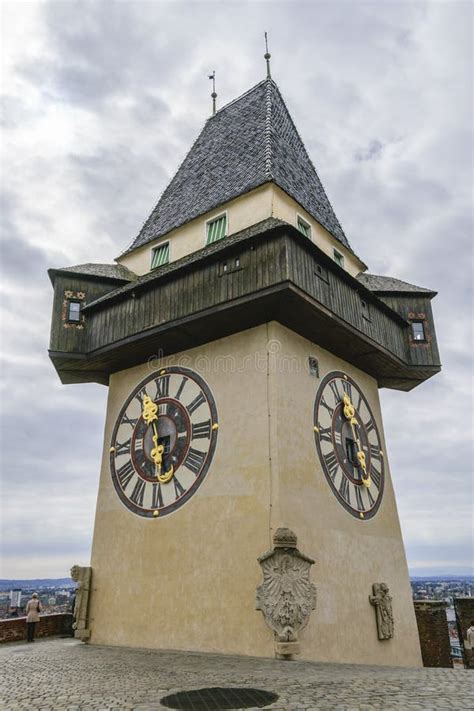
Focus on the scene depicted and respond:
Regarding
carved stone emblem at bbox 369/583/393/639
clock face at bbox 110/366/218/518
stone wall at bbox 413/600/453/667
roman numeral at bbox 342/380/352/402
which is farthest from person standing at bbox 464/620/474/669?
clock face at bbox 110/366/218/518

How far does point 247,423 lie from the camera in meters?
9.68

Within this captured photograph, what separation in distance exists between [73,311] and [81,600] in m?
5.91

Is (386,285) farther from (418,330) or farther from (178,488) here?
(178,488)

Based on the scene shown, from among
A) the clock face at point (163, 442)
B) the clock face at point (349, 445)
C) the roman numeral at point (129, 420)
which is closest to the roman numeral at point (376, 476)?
the clock face at point (349, 445)

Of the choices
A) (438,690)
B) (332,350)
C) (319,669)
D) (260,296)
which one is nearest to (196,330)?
(260,296)

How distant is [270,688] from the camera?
5656 millimetres

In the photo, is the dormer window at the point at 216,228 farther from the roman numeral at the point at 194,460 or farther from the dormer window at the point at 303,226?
the roman numeral at the point at 194,460

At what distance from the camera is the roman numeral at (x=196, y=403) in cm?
1060

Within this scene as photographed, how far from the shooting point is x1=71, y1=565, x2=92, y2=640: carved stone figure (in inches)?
421

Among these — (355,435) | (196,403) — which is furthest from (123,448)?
(355,435)

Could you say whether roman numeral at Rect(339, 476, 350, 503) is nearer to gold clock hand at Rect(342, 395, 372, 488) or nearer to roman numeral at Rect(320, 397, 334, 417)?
gold clock hand at Rect(342, 395, 372, 488)

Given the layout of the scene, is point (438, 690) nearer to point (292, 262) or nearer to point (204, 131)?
point (292, 262)

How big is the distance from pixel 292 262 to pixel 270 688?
20.9 feet

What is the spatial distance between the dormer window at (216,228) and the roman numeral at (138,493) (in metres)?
5.25
